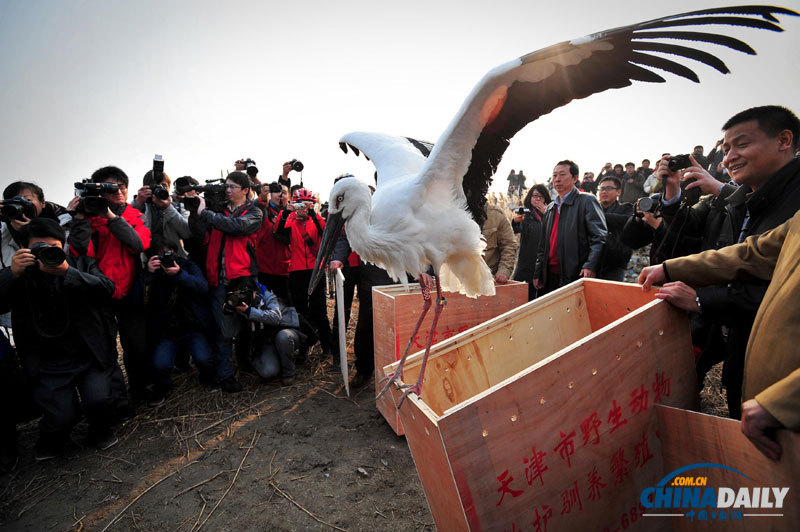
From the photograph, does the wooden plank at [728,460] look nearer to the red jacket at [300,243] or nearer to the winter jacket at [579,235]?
the winter jacket at [579,235]

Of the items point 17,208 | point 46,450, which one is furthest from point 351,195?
point 46,450

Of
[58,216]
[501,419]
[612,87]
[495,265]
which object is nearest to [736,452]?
[501,419]

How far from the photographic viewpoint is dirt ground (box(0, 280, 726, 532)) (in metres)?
2.48

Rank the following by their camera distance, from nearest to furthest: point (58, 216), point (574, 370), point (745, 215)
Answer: point (574, 370), point (745, 215), point (58, 216)

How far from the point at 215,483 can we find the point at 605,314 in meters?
3.31

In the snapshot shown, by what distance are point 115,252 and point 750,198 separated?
17.1ft

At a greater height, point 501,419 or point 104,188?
point 104,188

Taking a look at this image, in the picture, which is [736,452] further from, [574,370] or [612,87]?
[612,87]

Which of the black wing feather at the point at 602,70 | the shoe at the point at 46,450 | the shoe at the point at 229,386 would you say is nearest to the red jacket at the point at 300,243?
the shoe at the point at 229,386

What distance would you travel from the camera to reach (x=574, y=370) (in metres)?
1.49

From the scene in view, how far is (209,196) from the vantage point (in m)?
4.23

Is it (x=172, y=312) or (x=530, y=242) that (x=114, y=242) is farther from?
(x=530, y=242)

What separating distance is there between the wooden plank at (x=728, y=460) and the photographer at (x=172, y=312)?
169 inches

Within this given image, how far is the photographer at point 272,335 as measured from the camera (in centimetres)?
424
